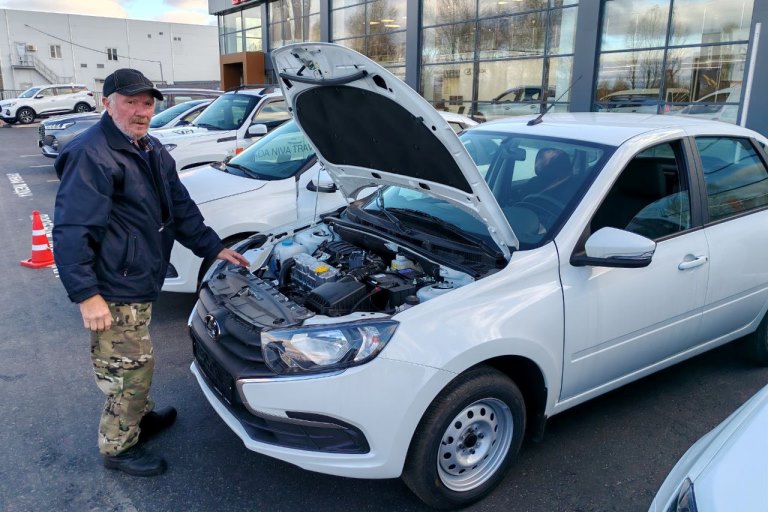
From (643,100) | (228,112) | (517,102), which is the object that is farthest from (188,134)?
(643,100)

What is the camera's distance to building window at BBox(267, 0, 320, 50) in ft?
73.2

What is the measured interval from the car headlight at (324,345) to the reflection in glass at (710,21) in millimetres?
11568

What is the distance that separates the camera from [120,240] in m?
2.76

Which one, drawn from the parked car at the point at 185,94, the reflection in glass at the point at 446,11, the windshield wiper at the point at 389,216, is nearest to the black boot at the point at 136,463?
the windshield wiper at the point at 389,216

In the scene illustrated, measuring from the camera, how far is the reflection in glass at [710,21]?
1093 cm

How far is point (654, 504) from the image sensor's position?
195cm

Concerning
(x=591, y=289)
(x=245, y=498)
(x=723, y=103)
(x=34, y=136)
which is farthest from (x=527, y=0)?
(x=34, y=136)

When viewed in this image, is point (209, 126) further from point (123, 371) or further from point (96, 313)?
point (96, 313)

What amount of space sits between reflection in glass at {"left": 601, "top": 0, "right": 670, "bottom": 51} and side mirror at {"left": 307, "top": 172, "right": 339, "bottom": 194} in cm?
1010

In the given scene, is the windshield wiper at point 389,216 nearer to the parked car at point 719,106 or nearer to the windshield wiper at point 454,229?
the windshield wiper at point 454,229

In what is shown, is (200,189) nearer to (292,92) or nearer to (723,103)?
(292,92)

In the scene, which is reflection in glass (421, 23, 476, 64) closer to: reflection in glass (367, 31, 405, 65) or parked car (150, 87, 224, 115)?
reflection in glass (367, 31, 405, 65)

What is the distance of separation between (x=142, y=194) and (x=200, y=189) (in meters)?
2.23

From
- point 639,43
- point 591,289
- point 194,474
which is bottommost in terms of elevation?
point 194,474
